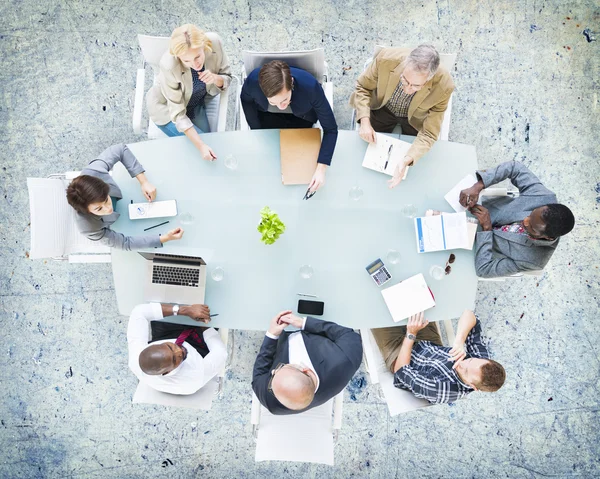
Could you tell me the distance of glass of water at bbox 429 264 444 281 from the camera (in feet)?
7.63

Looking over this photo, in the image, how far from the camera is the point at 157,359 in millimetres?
2119

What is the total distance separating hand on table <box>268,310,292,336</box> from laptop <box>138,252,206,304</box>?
39 cm

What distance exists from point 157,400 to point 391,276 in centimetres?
139

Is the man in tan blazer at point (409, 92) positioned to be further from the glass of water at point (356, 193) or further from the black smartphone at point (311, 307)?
the black smartphone at point (311, 307)

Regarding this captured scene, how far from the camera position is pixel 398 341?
2574 millimetres

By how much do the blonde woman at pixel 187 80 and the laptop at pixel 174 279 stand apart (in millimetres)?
592

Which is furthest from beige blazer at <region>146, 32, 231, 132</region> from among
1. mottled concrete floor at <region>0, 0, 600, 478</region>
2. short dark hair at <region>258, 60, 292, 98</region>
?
mottled concrete floor at <region>0, 0, 600, 478</region>

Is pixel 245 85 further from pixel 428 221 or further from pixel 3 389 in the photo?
pixel 3 389

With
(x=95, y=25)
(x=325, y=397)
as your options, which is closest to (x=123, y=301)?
(x=325, y=397)

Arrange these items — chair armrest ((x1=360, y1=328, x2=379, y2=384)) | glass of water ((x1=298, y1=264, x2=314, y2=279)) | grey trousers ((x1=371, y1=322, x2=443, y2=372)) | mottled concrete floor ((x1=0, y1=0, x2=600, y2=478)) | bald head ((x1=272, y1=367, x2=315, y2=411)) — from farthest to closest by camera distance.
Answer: mottled concrete floor ((x1=0, y1=0, x2=600, y2=478)) → grey trousers ((x1=371, y1=322, x2=443, y2=372)) → chair armrest ((x1=360, y1=328, x2=379, y2=384)) → glass of water ((x1=298, y1=264, x2=314, y2=279)) → bald head ((x1=272, y1=367, x2=315, y2=411))

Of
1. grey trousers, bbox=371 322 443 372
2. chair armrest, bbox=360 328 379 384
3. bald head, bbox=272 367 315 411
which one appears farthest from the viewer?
grey trousers, bbox=371 322 443 372

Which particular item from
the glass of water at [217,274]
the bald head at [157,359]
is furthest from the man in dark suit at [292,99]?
the bald head at [157,359]

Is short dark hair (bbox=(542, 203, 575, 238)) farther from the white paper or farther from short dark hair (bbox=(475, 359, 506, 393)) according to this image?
short dark hair (bbox=(475, 359, 506, 393))

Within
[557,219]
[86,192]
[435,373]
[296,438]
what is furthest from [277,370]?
[557,219]
